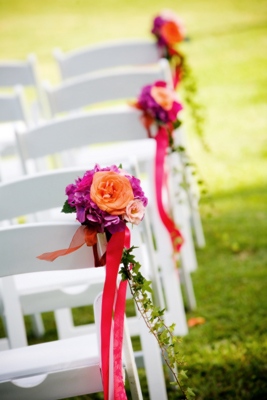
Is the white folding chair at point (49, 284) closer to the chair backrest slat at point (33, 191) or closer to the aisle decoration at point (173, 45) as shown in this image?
the chair backrest slat at point (33, 191)

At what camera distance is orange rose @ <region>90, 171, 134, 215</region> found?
1.20m

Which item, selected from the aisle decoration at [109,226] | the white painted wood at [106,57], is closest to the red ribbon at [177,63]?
the white painted wood at [106,57]

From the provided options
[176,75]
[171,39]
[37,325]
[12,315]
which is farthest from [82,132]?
[171,39]

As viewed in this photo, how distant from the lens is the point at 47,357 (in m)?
1.43

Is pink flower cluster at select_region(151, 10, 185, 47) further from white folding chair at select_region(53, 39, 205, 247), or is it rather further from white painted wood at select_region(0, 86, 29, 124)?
white painted wood at select_region(0, 86, 29, 124)

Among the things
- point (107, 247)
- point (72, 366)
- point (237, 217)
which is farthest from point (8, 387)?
point (237, 217)

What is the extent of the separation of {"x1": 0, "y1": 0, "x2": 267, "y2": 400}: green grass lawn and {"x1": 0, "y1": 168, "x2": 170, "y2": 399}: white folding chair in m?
0.52

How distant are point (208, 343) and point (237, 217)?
160cm

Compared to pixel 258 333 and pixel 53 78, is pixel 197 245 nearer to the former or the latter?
pixel 258 333

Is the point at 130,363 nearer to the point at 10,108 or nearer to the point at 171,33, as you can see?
the point at 10,108

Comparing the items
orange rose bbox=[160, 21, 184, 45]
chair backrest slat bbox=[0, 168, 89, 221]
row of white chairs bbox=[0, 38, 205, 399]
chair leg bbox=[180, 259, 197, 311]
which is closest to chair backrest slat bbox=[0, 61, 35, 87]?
row of white chairs bbox=[0, 38, 205, 399]

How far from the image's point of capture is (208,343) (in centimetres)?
241

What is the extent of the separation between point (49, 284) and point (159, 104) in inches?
38.7

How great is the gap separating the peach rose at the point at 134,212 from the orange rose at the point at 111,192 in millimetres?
13
